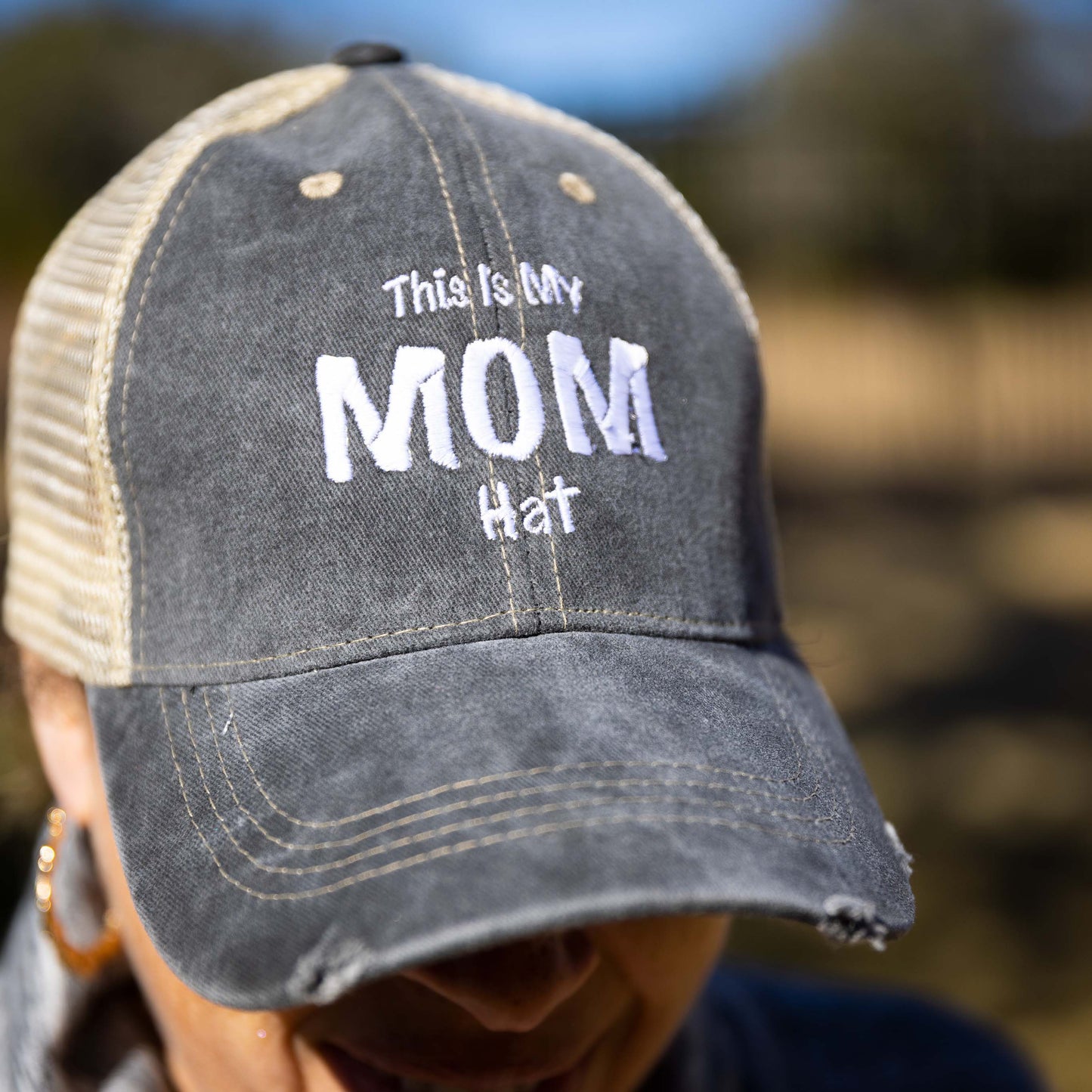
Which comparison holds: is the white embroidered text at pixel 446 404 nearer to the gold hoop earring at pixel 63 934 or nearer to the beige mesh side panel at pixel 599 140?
the beige mesh side panel at pixel 599 140

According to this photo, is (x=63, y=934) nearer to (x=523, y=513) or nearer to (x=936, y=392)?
(x=523, y=513)

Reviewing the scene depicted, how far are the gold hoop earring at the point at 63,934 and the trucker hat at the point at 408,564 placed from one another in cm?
20

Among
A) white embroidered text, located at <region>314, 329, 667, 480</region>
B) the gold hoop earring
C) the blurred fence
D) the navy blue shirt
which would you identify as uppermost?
white embroidered text, located at <region>314, 329, 667, 480</region>

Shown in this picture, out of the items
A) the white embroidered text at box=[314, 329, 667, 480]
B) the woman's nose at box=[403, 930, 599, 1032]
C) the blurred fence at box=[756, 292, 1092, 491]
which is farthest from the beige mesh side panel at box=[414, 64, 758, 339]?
the blurred fence at box=[756, 292, 1092, 491]

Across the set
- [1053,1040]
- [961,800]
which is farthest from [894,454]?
[1053,1040]

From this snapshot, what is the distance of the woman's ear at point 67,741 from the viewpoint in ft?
3.91

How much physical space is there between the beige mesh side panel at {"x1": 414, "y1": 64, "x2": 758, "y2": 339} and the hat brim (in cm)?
40

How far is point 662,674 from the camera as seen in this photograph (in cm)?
105

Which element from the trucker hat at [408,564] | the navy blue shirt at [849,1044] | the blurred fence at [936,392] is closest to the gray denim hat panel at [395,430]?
the trucker hat at [408,564]

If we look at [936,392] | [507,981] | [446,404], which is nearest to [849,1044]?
[507,981]

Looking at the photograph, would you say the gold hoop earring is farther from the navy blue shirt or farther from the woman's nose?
the navy blue shirt

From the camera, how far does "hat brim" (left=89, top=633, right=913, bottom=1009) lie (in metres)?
0.86

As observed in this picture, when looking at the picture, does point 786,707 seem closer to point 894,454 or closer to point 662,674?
point 662,674

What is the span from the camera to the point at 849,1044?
1805 millimetres
